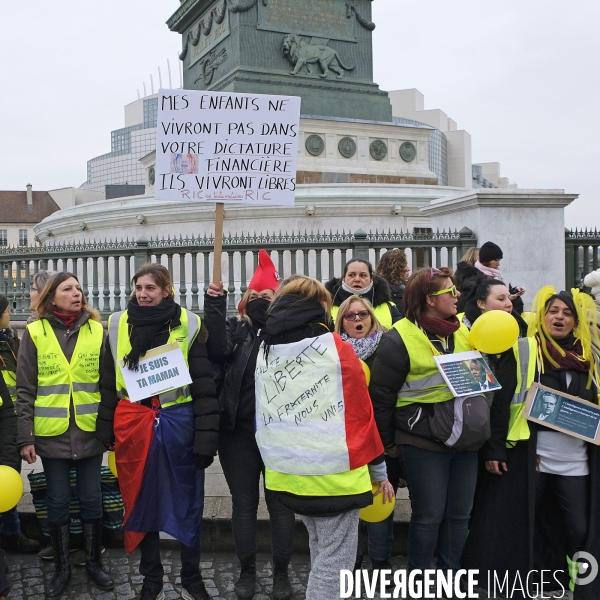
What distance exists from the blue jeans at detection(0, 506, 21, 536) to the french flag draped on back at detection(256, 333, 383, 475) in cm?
246

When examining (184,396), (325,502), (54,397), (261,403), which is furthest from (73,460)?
(325,502)

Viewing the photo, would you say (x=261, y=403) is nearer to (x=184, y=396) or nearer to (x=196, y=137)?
(x=184, y=396)

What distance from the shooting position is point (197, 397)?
4.23 metres

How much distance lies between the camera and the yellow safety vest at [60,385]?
4484 millimetres

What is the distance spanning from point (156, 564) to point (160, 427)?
817 millimetres

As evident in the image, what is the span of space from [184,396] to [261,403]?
30.2 inches

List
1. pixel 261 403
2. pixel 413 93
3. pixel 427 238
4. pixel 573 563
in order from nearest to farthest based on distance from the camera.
→ pixel 261 403
pixel 573 563
pixel 427 238
pixel 413 93

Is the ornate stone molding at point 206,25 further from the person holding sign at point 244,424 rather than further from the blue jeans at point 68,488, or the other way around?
the blue jeans at point 68,488

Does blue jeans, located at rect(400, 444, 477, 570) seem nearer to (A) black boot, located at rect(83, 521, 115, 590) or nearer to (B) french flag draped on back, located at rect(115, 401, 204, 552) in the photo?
(B) french flag draped on back, located at rect(115, 401, 204, 552)

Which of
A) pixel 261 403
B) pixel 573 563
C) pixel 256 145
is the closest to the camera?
pixel 261 403

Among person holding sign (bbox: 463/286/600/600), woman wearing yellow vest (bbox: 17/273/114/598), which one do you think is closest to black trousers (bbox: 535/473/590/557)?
person holding sign (bbox: 463/286/600/600)

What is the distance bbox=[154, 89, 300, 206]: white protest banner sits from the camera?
471 cm

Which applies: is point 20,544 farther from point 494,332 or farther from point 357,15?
point 357,15

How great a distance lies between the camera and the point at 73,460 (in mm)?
4613
